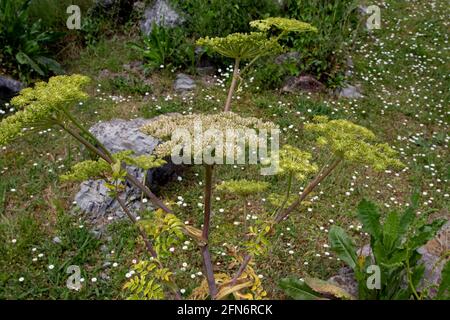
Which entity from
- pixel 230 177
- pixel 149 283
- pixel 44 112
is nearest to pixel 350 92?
pixel 230 177

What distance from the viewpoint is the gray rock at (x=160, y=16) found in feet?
26.0

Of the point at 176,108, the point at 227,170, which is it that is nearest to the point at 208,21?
the point at 176,108

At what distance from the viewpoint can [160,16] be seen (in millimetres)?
7941

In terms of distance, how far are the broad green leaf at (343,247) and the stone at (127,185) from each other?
1.96 m

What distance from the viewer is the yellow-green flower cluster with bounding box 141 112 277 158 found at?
215 centimetres

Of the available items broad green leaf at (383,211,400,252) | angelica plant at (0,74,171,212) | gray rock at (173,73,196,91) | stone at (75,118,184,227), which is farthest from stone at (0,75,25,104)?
broad green leaf at (383,211,400,252)

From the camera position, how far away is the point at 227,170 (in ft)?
18.1

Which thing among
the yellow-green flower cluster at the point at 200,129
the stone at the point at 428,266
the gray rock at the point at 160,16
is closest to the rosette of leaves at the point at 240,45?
the yellow-green flower cluster at the point at 200,129

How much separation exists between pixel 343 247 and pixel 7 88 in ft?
17.1

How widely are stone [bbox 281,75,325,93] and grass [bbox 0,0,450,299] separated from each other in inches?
9.0

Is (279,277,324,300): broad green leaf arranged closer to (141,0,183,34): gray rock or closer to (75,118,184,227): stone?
(75,118,184,227): stone

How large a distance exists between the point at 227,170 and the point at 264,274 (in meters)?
1.67

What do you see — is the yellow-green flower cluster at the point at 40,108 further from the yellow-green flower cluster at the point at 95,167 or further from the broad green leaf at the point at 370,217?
the broad green leaf at the point at 370,217

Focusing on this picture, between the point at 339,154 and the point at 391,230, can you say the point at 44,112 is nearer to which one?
the point at 339,154
